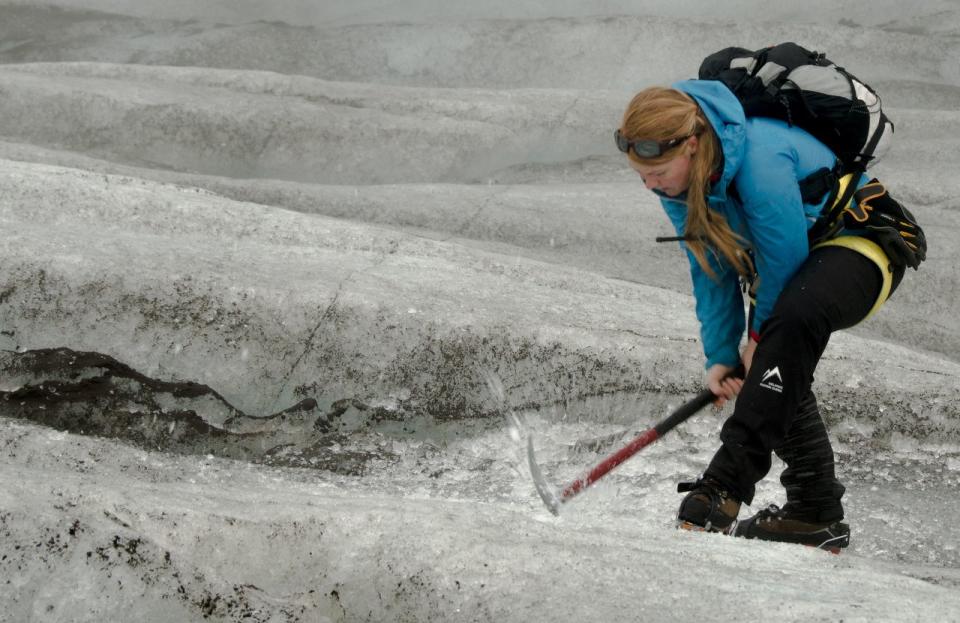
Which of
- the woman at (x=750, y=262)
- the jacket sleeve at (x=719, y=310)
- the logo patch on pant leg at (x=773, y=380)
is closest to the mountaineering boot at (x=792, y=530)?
the woman at (x=750, y=262)

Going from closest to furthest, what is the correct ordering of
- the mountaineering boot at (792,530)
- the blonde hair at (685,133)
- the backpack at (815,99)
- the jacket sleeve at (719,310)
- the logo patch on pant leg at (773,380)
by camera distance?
the blonde hair at (685,133) → the backpack at (815,99) → the logo patch on pant leg at (773,380) → the jacket sleeve at (719,310) → the mountaineering boot at (792,530)

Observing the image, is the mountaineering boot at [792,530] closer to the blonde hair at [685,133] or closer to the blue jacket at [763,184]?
the blue jacket at [763,184]

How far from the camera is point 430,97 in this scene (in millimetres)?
17875

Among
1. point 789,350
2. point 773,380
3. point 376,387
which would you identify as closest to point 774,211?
point 789,350

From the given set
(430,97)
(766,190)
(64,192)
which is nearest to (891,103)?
(430,97)

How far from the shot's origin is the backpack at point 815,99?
14.0 feet

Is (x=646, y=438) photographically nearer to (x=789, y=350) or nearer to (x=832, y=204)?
(x=789, y=350)

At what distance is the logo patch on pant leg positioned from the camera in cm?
445

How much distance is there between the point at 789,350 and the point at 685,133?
109 centimetres

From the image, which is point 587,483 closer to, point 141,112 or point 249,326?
point 249,326

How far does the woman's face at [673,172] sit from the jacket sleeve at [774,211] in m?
0.23

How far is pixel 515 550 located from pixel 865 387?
4.32 meters

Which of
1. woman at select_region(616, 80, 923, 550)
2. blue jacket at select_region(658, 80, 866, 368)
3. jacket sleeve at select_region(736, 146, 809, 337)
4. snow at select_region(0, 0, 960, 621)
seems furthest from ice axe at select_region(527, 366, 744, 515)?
jacket sleeve at select_region(736, 146, 809, 337)

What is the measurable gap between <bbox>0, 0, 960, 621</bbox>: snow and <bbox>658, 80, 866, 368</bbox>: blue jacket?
4.16ft
